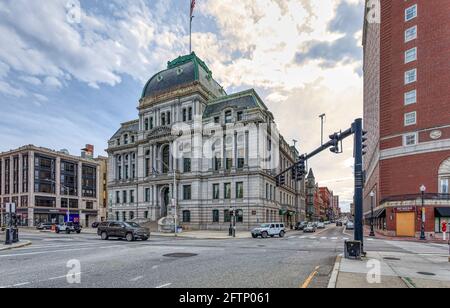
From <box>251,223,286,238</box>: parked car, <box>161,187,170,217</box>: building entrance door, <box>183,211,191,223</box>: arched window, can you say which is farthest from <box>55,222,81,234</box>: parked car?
<box>251,223,286,238</box>: parked car

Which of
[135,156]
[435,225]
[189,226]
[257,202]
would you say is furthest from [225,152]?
[435,225]

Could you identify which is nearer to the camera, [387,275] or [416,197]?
[387,275]

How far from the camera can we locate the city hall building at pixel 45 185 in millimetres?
72688

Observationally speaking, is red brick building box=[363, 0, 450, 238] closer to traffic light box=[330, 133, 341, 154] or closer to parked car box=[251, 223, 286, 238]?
parked car box=[251, 223, 286, 238]

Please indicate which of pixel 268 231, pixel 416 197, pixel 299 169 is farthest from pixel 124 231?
pixel 416 197

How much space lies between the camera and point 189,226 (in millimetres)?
48062

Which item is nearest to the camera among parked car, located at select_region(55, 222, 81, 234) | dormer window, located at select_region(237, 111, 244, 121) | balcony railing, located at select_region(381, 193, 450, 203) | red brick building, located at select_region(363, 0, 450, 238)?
balcony railing, located at select_region(381, 193, 450, 203)

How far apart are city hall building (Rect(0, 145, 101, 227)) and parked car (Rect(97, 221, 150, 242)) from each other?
5002 cm

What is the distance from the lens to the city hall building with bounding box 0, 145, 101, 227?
238 feet

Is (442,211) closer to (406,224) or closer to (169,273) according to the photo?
(406,224)

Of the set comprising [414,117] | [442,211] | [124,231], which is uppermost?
[414,117]

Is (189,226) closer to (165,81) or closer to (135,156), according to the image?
(135,156)

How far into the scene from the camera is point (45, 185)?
7606 centimetres

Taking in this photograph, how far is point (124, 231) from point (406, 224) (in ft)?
105
